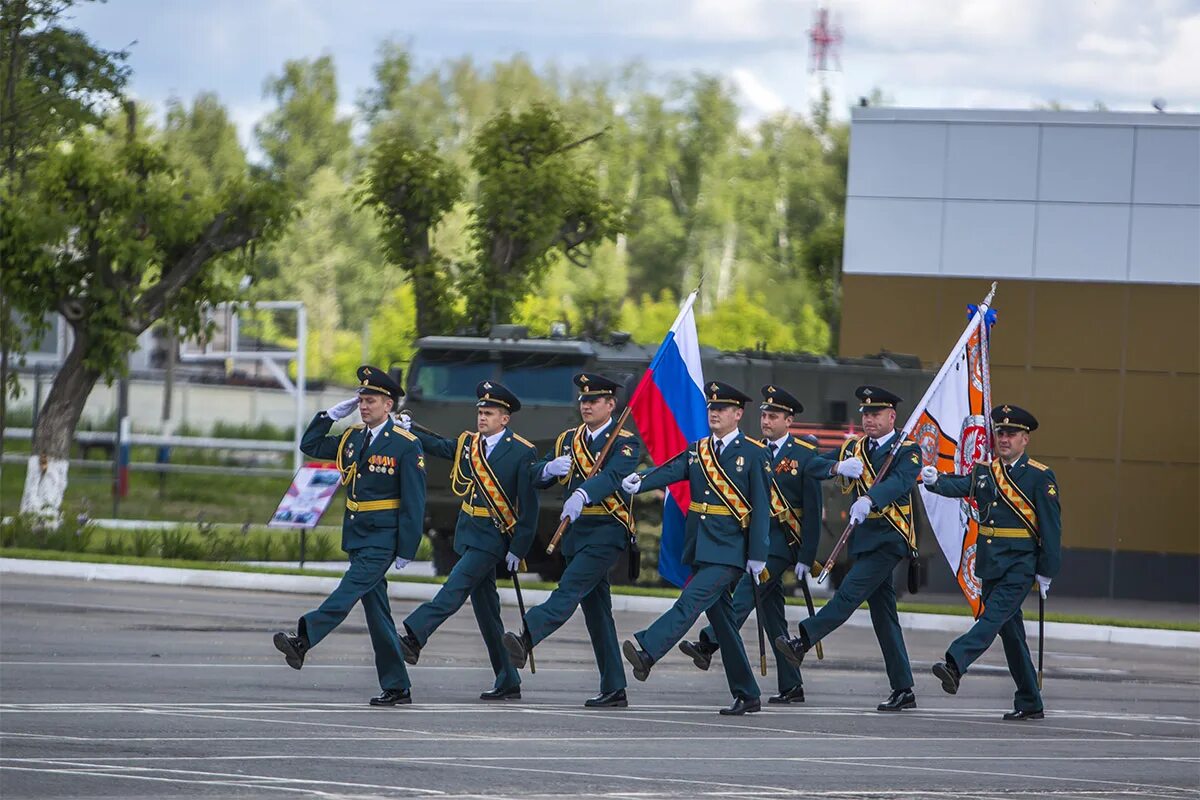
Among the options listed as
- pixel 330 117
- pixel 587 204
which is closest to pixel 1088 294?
pixel 587 204

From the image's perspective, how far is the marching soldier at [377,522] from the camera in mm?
10602

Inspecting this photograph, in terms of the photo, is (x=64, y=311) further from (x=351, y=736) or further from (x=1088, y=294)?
(x=351, y=736)

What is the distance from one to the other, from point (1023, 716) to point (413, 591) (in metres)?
9.08

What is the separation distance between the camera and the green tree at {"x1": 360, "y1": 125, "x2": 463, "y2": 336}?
25.5m

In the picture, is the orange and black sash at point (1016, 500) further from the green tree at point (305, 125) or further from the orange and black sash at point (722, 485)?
the green tree at point (305, 125)

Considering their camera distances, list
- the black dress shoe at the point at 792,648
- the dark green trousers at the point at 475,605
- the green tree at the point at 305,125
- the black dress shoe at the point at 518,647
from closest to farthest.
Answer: the black dress shoe at the point at 518,647, the dark green trousers at the point at 475,605, the black dress shoe at the point at 792,648, the green tree at the point at 305,125

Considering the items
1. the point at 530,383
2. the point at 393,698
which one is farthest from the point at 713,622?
the point at 530,383

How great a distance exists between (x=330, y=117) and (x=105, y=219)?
46.3 m

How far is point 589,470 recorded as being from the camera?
11.3 m

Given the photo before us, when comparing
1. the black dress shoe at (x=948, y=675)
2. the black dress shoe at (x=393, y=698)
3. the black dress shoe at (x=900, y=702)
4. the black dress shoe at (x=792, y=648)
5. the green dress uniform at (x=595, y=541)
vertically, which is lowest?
the black dress shoe at (x=900, y=702)

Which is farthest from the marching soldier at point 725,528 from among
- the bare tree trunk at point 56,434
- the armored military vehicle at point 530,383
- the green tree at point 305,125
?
the green tree at point 305,125

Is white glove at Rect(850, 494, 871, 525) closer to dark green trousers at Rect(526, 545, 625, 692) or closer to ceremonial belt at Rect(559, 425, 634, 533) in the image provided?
ceremonial belt at Rect(559, 425, 634, 533)

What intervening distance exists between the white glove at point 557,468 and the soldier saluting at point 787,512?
1.41m

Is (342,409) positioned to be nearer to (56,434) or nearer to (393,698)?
(393,698)
